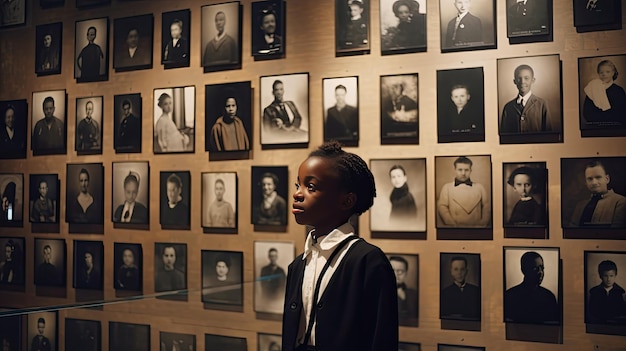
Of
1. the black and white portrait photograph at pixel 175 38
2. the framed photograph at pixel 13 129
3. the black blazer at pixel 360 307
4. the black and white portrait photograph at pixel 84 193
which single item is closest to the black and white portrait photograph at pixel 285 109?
the black and white portrait photograph at pixel 175 38

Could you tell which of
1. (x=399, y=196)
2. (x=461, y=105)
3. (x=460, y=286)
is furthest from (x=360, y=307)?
(x=461, y=105)

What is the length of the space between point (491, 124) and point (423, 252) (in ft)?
2.95

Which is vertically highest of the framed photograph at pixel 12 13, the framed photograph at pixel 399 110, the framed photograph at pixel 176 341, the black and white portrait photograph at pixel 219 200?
the framed photograph at pixel 12 13

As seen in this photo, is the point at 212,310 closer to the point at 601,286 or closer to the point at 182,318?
the point at 182,318

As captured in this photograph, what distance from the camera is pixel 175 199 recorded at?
5.47 meters

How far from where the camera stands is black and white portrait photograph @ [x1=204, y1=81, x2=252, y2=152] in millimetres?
5230

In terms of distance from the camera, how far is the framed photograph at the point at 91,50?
581cm

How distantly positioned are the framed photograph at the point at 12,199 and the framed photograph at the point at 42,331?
8.89 feet

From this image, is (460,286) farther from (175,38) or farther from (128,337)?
(175,38)

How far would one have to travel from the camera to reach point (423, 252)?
468 centimetres

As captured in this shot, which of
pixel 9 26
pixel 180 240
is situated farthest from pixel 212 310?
pixel 9 26

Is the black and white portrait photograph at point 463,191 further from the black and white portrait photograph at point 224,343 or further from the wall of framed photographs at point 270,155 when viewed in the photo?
the black and white portrait photograph at point 224,343

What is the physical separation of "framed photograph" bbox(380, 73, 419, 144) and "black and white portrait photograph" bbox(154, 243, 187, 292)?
176cm

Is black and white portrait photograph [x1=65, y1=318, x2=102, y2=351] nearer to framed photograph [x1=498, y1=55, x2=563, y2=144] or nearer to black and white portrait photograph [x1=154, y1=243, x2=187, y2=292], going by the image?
black and white portrait photograph [x1=154, y1=243, x2=187, y2=292]
